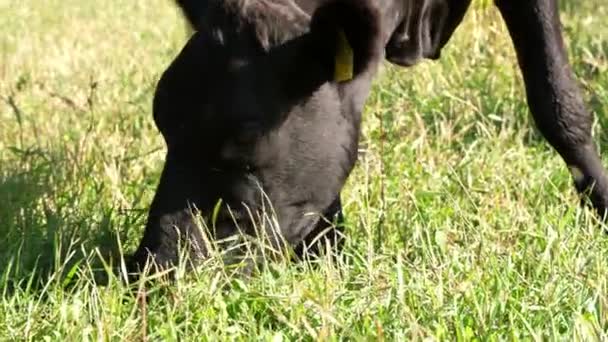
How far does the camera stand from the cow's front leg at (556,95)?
390cm

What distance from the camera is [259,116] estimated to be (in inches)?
114

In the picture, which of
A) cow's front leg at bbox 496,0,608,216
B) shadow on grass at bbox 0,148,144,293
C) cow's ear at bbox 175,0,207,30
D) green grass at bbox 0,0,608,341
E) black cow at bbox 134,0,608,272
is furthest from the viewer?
cow's front leg at bbox 496,0,608,216

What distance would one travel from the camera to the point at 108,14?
900 centimetres

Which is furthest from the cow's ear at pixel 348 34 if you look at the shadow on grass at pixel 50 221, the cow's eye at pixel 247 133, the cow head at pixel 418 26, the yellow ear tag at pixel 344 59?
the shadow on grass at pixel 50 221

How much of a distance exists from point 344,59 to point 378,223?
89 cm

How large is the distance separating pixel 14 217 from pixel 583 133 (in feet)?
6.21

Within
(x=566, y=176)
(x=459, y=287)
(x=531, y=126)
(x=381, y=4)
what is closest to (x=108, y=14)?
(x=531, y=126)

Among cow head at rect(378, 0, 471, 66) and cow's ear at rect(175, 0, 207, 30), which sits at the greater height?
cow's ear at rect(175, 0, 207, 30)

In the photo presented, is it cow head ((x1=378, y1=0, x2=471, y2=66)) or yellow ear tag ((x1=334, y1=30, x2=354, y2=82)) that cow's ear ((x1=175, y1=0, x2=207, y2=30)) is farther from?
cow head ((x1=378, y1=0, x2=471, y2=66))

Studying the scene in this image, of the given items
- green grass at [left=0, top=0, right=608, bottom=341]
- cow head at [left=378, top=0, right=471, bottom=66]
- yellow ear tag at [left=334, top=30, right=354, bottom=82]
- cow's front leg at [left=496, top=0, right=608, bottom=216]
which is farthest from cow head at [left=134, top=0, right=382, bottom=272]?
cow's front leg at [left=496, top=0, right=608, bottom=216]

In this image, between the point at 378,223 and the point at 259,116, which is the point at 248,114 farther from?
the point at 378,223

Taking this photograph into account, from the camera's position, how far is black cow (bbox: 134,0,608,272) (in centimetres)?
286

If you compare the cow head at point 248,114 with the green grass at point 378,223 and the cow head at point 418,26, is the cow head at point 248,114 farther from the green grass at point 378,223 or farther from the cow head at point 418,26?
the cow head at point 418,26

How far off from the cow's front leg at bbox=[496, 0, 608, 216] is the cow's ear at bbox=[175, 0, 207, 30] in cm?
139
